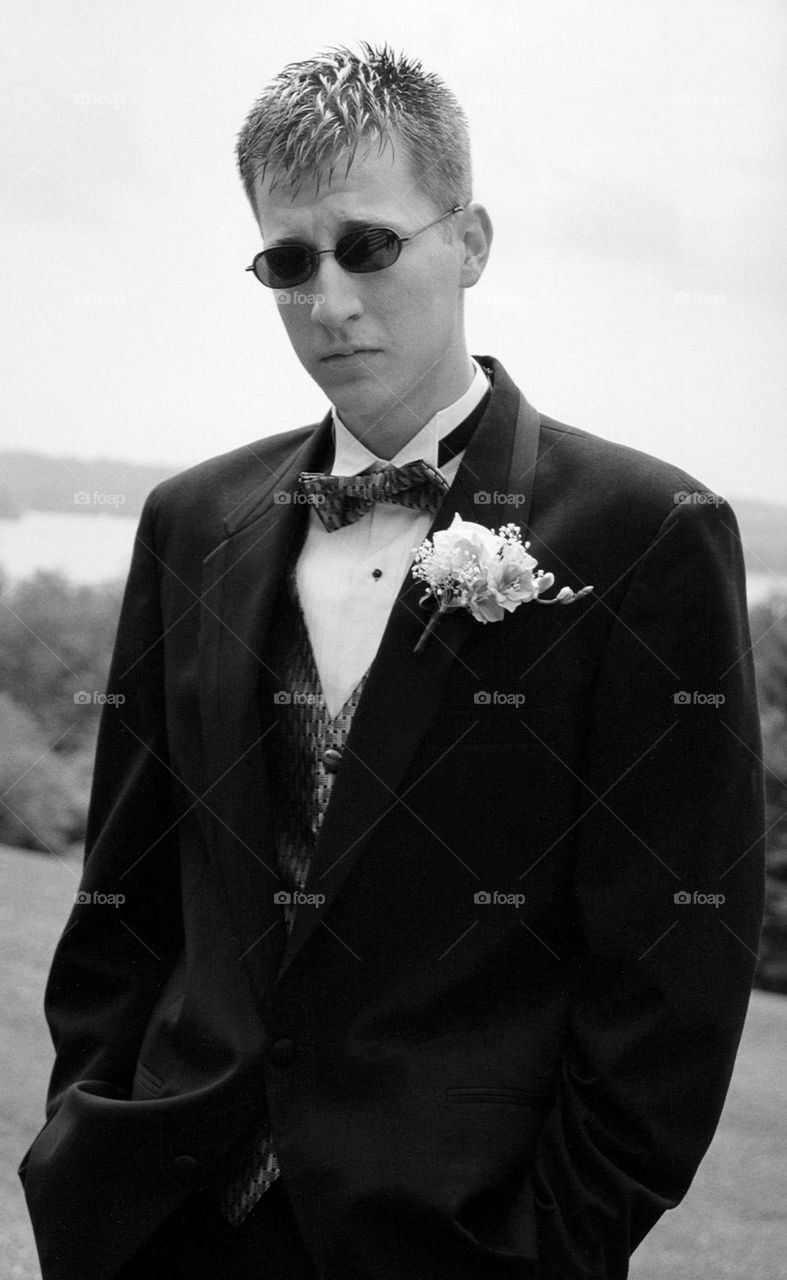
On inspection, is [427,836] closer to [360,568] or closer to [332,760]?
[332,760]

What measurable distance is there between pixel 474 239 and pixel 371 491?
0.97 ft

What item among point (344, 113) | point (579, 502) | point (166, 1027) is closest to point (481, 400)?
point (579, 502)

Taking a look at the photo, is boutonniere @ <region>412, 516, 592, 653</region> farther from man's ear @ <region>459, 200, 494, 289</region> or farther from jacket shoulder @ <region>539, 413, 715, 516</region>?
man's ear @ <region>459, 200, 494, 289</region>

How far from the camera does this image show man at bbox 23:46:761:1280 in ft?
4.46

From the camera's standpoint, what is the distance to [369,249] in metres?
1.46

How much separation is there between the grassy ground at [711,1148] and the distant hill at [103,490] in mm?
1283

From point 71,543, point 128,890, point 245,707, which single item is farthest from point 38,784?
point 245,707

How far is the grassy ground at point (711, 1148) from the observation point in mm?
3066

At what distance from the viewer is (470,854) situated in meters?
1.40

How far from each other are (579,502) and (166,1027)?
71 centimetres

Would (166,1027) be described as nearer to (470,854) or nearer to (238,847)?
(238,847)

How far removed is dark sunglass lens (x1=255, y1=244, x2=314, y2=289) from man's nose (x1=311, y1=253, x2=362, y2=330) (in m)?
0.02

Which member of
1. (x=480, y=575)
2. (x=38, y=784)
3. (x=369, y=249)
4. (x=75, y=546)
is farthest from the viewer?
(x=38, y=784)

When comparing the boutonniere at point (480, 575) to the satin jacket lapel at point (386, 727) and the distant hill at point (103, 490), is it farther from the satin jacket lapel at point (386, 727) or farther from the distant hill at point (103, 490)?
the distant hill at point (103, 490)
